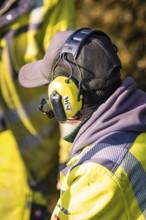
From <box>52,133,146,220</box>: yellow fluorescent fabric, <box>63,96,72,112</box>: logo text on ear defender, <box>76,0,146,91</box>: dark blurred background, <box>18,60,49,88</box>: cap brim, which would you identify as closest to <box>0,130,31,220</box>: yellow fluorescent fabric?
<box>18,60,49,88</box>: cap brim

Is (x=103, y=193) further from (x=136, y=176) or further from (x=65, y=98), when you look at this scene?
(x=65, y=98)

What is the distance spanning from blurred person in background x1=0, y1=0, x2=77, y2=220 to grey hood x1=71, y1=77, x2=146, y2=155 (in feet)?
3.54

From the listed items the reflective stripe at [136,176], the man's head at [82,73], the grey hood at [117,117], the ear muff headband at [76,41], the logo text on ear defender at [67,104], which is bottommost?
the reflective stripe at [136,176]

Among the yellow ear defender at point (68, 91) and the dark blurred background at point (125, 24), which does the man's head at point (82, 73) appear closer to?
the yellow ear defender at point (68, 91)

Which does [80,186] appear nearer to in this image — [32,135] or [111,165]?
[111,165]

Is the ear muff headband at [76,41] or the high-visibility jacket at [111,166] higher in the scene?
the ear muff headband at [76,41]

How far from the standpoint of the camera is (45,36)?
3859 mm

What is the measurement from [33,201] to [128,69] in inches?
68.2

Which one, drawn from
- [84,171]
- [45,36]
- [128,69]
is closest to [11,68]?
[45,36]

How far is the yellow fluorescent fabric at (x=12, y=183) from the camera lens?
3.91 meters

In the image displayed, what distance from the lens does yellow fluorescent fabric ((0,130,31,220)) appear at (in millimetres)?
A: 3908

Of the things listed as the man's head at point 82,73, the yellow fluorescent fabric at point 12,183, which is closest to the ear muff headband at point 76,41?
the man's head at point 82,73

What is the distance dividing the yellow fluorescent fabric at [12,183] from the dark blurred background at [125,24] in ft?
5.67

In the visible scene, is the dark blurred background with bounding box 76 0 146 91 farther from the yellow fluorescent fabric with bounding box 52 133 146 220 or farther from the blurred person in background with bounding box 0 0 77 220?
the yellow fluorescent fabric with bounding box 52 133 146 220
